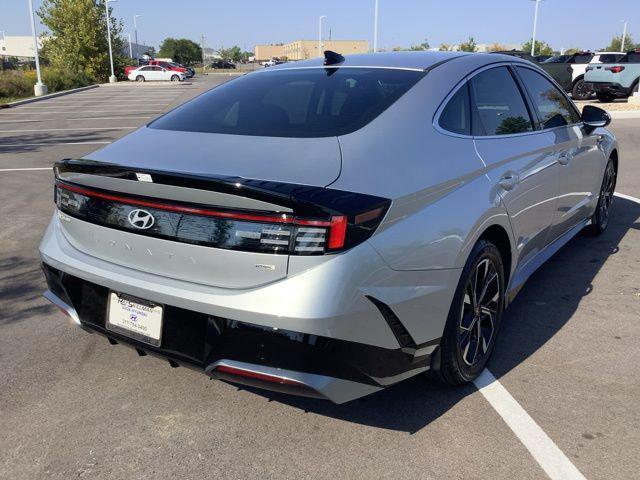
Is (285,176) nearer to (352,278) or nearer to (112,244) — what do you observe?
(352,278)

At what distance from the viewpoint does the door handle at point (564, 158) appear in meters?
4.01

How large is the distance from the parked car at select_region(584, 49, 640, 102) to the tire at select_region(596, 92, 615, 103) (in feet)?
1.74

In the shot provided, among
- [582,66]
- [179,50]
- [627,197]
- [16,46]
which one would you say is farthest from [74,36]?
[16,46]

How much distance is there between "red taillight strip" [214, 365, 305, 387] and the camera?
225cm

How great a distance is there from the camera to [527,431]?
8.89ft

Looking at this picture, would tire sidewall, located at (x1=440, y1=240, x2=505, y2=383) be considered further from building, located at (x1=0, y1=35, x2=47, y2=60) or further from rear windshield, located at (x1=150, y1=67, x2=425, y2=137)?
building, located at (x1=0, y1=35, x2=47, y2=60)

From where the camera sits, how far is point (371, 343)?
90.6 inches

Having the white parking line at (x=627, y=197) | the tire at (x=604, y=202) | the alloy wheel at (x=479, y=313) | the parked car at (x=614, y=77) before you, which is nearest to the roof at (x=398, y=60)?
the alloy wheel at (x=479, y=313)

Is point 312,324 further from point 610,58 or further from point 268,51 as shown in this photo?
point 268,51

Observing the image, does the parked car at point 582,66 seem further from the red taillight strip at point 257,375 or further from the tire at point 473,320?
the red taillight strip at point 257,375

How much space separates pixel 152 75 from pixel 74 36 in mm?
6642

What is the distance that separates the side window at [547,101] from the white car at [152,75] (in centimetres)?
4831

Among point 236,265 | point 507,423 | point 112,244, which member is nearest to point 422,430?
point 507,423

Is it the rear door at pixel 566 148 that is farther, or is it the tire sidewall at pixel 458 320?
the rear door at pixel 566 148
